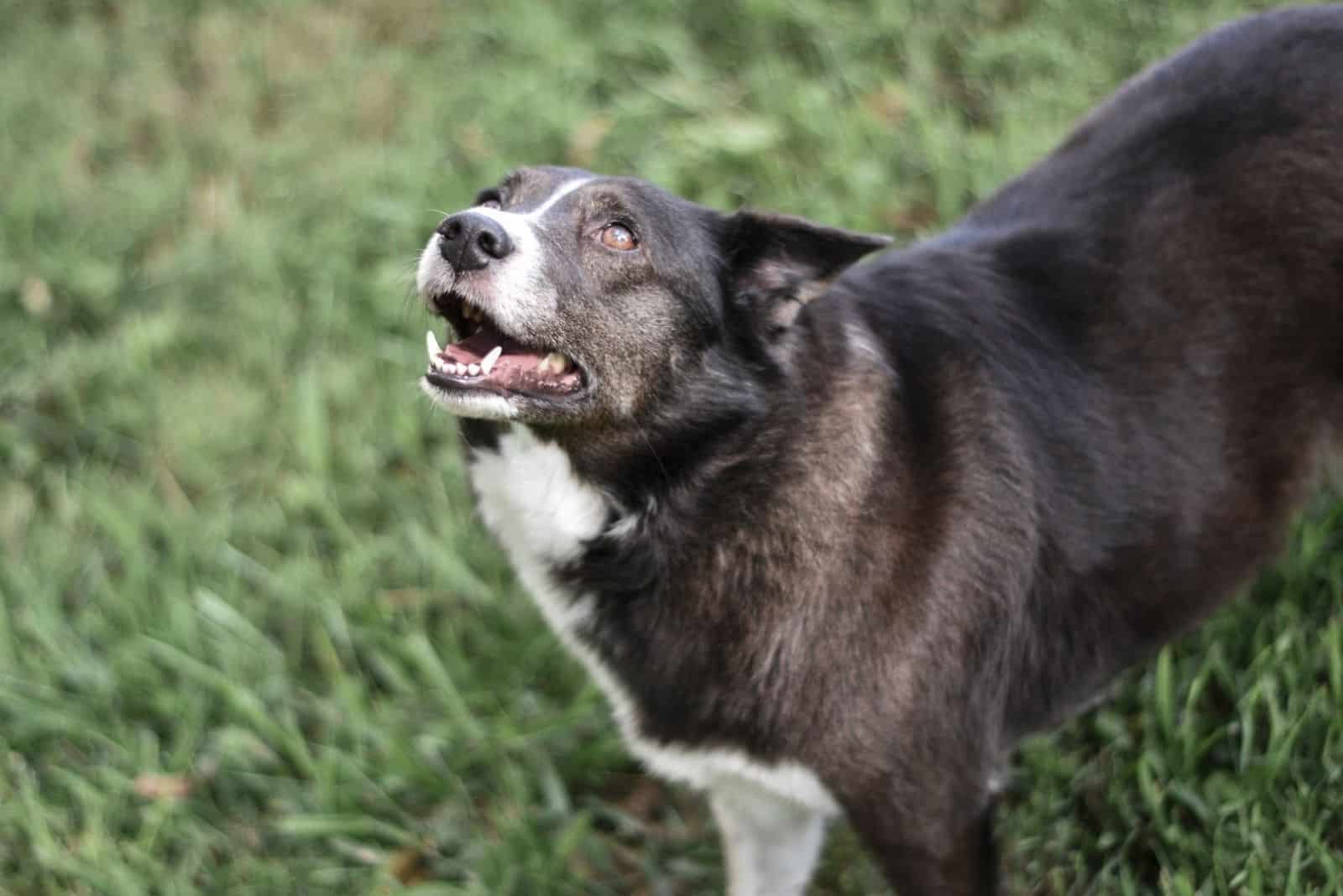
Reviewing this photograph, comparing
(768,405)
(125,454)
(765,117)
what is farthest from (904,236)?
(125,454)

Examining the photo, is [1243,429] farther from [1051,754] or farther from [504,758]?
[504,758]

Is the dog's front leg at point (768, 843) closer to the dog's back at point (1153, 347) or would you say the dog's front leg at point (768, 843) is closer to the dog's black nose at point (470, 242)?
the dog's back at point (1153, 347)

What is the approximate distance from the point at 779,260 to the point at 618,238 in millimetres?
308

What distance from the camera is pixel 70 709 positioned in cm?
364

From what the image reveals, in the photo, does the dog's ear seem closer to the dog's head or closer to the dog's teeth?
the dog's head

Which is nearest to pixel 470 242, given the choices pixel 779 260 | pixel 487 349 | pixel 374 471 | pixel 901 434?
pixel 487 349

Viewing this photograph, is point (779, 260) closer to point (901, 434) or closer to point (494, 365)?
point (901, 434)

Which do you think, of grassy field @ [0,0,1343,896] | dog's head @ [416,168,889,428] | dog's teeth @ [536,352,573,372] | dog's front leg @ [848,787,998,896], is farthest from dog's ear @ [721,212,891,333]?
dog's front leg @ [848,787,998,896]

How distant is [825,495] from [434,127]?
137 inches

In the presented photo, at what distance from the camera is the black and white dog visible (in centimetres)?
246

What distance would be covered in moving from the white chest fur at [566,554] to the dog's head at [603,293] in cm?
14

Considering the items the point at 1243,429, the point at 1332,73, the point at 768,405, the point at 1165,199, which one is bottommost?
the point at 1243,429

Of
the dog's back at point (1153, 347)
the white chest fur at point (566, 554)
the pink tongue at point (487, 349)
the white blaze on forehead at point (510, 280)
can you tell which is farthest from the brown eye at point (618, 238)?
the dog's back at point (1153, 347)

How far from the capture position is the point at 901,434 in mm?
2553
